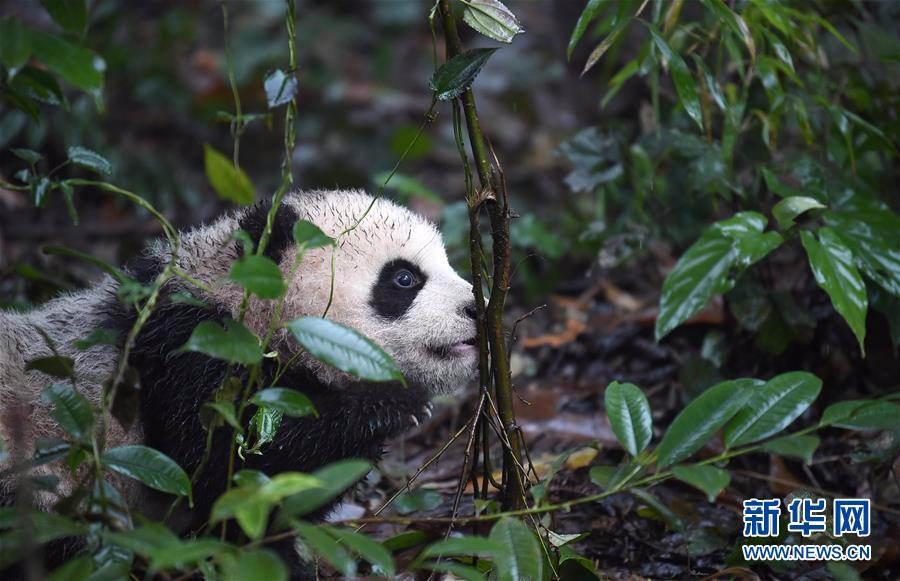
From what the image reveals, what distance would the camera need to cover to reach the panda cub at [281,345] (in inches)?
126

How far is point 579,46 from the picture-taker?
6.29 metres

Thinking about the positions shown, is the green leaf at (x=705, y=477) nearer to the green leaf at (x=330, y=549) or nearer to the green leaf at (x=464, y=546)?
the green leaf at (x=464, y=546)

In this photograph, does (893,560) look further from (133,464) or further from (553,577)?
(133,464)

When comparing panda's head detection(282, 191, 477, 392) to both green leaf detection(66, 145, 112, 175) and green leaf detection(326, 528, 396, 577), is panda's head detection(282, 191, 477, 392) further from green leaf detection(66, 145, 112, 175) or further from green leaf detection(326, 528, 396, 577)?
green leaf detection(326, 528, 396, 577)

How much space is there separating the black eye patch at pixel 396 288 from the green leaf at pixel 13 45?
5.33 ft

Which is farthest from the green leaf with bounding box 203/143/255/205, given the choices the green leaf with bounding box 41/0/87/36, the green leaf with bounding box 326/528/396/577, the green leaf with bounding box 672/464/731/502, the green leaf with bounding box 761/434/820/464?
the green leaf with bounding box 761/434/820/464

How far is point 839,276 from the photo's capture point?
3.32 metres

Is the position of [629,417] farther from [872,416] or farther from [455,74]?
[455,74]

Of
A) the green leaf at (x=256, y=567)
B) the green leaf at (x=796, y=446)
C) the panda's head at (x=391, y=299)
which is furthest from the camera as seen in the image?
the panda's head at (x=391, y=299)

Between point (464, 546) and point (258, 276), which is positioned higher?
point (258, 276)

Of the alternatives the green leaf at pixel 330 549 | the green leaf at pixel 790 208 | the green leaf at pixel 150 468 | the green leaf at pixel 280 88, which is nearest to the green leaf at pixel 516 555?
the green leaf at pixel 330 549

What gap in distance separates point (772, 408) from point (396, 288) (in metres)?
1.51

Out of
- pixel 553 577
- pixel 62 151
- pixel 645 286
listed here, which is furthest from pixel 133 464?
pixel 62 151

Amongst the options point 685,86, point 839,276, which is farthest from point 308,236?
point 839,276
